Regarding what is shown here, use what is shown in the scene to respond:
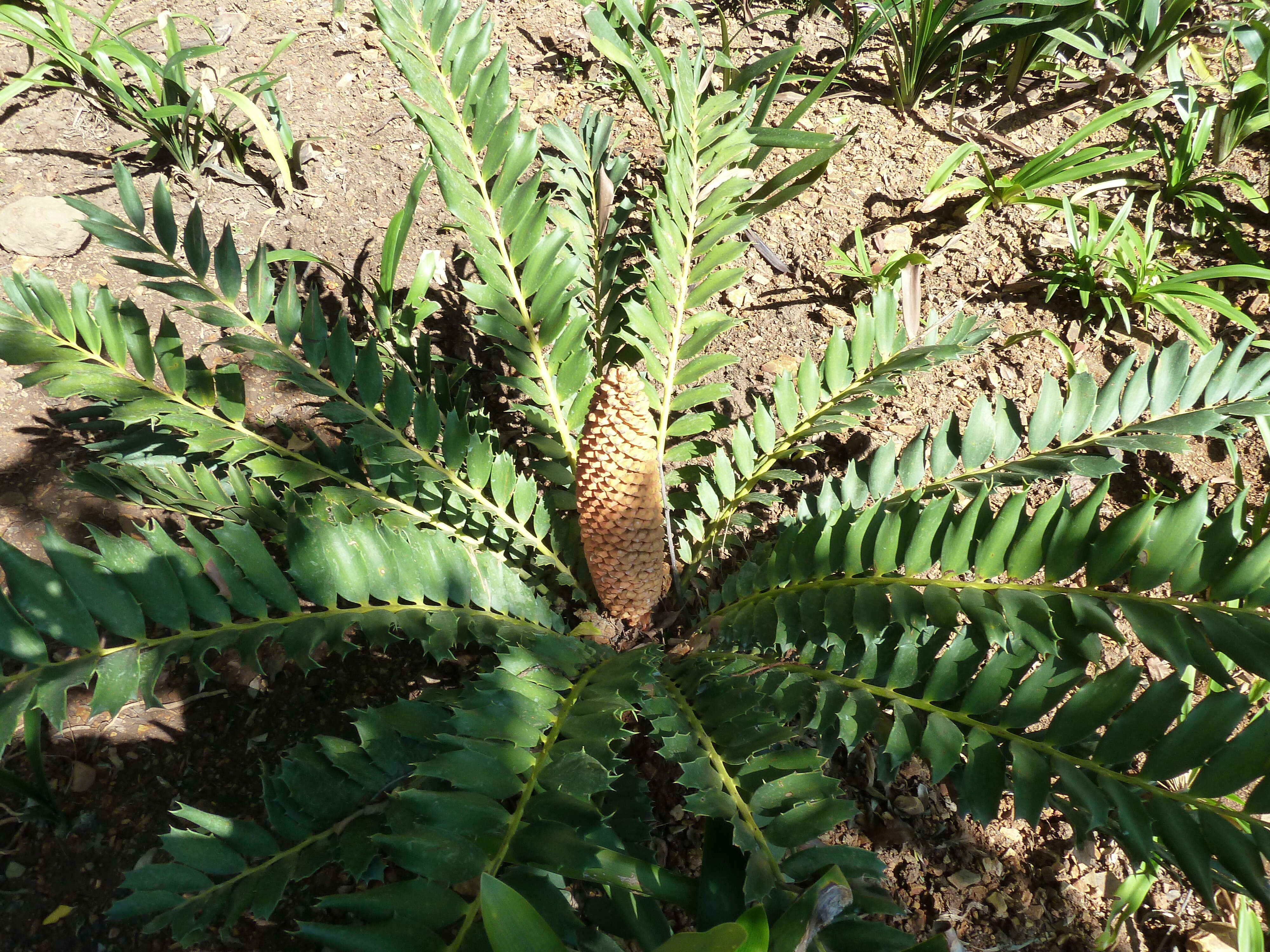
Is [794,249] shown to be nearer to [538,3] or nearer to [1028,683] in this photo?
[538,3]

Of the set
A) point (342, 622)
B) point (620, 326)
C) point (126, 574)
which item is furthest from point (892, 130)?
point (126, 574)

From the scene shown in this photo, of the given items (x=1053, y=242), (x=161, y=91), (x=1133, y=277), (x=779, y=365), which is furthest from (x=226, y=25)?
(x=1133, y=277)

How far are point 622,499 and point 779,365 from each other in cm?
91

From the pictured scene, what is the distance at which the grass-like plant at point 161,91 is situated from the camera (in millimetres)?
1976

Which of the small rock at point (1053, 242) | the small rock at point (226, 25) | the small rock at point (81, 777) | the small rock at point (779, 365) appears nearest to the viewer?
the small rock at point (81, 777)

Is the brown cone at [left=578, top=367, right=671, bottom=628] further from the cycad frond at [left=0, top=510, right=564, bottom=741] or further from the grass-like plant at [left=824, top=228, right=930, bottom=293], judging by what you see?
the grass-like plant at [left=824, top=228, right=930, bottom=293]

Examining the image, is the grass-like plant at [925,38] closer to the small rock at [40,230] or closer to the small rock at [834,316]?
the small rock at [834,316]

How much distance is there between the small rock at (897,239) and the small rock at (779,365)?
17.3 inches

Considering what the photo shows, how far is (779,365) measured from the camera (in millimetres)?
1980

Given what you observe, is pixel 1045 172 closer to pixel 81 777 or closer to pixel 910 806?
pixel 910 806

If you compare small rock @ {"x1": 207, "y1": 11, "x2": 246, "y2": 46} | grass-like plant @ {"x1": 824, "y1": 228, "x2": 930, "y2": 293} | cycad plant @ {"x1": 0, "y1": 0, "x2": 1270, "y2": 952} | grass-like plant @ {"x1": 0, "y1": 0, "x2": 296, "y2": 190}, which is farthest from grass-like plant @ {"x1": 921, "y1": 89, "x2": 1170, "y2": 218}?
small rock @ {"x1": 207, "y1": 11, "x2": 246, "y2": 46}

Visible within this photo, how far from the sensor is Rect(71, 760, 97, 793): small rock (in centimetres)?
138

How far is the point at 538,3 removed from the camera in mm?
2660

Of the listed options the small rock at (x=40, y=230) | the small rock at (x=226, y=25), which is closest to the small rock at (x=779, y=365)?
the small rock at (x=40, y=230)
